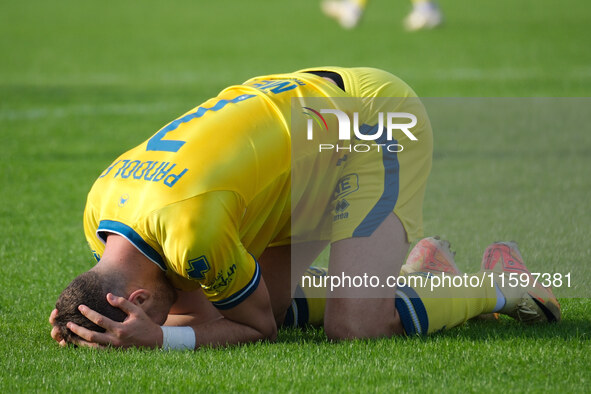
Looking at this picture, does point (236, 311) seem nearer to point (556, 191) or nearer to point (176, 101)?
point (556, 191)

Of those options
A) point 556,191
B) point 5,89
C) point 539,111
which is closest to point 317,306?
point 556,191

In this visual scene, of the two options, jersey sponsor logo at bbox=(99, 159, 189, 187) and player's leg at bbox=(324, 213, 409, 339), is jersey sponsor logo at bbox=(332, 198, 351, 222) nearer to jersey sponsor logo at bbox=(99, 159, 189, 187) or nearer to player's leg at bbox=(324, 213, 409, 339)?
player's leg at bbox=(324, 213, 409, 339)

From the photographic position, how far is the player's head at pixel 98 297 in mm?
3348

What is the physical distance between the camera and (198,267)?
3.30 m

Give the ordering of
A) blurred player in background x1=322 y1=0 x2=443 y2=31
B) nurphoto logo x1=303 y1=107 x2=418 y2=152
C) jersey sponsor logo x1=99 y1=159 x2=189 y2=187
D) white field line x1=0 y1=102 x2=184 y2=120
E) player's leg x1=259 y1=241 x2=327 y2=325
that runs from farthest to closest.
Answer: blurred player in background x1=322 y1=0 x2=443 y2=31, white field line x1=0 y1=102 x2=184 y2=120, player's leg x1=259 y1=241 x2=327 y2=325, nurphoto logo x1=303 y1=107 x2=418 y2=152, jersey sponsor logo x1=99 y1=159 x2=189 y2=187

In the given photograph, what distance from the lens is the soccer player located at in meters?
3.37

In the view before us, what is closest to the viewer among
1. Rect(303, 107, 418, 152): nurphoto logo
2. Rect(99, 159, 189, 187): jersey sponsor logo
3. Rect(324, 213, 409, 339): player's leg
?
Rect(99, 159, 189, 187): jersey sponsor logo

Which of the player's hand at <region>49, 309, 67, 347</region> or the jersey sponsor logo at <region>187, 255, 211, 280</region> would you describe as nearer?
the jersey sponsor logo at <region>187, 255, 211, 280</region>

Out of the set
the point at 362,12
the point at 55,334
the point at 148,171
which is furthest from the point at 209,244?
the point at 362,12

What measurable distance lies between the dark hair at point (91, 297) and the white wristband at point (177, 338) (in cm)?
22

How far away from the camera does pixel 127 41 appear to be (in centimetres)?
1711

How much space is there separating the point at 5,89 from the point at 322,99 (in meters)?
8.91

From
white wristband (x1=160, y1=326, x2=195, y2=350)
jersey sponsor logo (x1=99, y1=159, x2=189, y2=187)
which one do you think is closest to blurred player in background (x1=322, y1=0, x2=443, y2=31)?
jersey sponsor logo (x1=99, y1=159, x2=189, y2=187)

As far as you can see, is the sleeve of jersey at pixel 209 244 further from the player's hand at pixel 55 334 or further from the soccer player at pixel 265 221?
the player's hand at pixel 55 334
